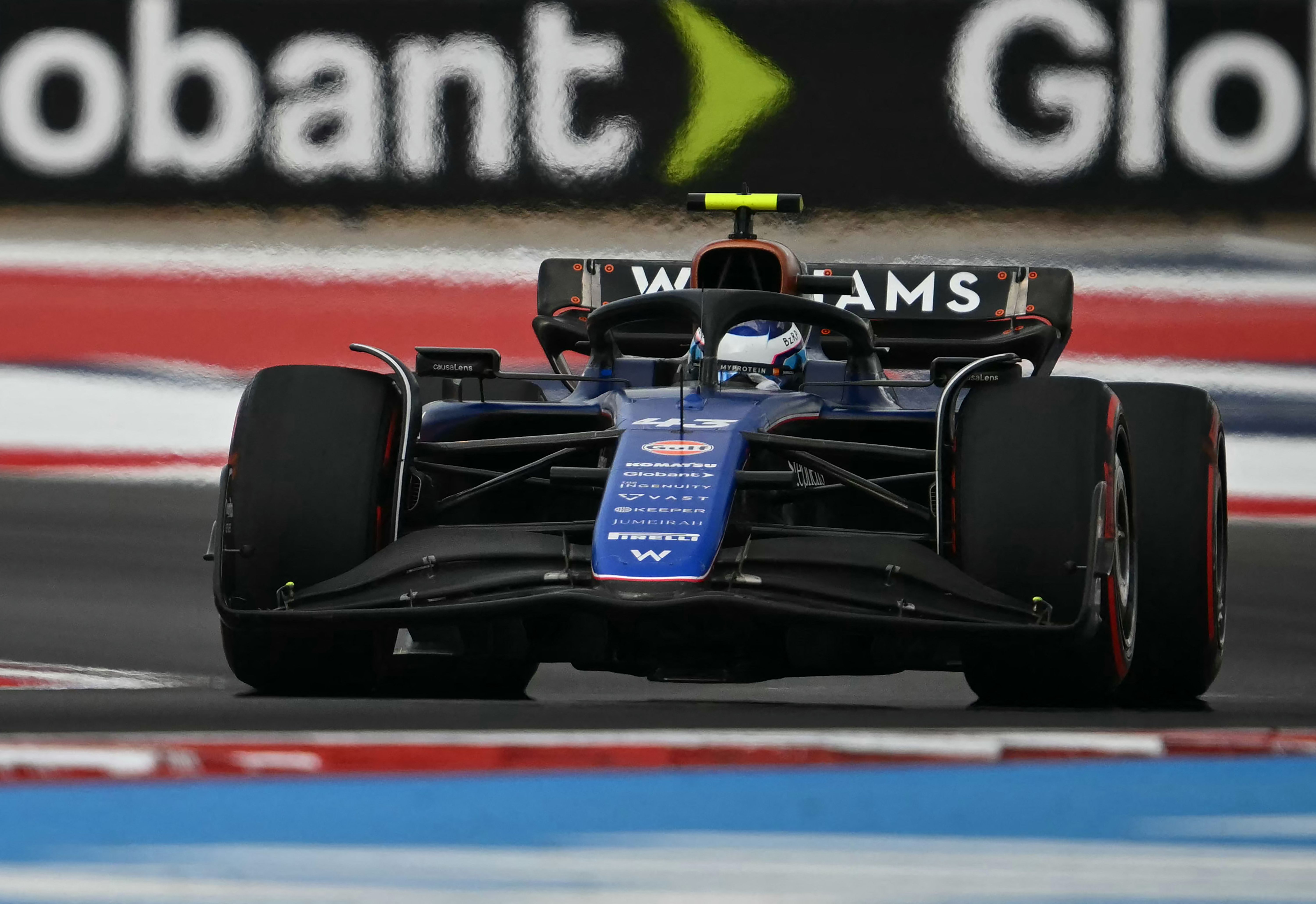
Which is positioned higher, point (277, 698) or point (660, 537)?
point (660, 537)

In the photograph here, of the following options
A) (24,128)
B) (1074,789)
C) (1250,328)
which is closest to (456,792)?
(1074,789)

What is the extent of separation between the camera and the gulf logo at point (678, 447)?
5824 millimetres

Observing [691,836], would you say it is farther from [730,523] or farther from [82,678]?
[82,678]

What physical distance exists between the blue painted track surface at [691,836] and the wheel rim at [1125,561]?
1609 millimetres

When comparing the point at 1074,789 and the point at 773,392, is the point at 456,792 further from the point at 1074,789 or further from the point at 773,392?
the point at 773,392

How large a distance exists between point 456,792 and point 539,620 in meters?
1.99

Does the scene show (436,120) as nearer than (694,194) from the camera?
No

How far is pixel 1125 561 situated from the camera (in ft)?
19.6

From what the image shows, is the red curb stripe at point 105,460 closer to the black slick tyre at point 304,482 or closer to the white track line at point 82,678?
the white track line at point 82,678

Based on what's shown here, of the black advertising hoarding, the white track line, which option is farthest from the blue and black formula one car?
the black advertising hoarding

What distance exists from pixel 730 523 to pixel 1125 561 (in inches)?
42.5

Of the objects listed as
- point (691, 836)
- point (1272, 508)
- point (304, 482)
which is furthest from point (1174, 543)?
point (1272, 508)

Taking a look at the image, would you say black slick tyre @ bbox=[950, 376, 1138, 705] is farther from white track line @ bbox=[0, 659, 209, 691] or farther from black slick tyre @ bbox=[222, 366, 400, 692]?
white track line @ bbox=[0, 659, 209, 691]

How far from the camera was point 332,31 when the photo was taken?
12.4 m
